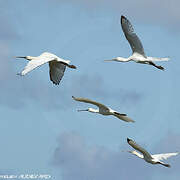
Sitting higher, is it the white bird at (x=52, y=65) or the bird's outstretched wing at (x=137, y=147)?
the white bird at (x=52, y=65)

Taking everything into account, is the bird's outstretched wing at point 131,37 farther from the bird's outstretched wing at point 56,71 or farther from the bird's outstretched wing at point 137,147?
the bird's outstretched wing at point 137,147

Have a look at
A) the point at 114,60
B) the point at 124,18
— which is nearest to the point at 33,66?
the point at 124,18

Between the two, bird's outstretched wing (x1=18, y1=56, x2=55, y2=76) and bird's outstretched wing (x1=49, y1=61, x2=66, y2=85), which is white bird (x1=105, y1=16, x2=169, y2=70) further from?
bird's outstretched wing (x1=18, y1=56, x2=55, y2=76)

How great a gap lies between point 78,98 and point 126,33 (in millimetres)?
3033

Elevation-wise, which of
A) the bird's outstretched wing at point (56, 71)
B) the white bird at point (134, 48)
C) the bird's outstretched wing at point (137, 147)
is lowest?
the bird's outstretched wing at point (137, 147)

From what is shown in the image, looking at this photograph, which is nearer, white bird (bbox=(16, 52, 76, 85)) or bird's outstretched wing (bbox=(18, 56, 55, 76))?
bird's outstretched wing (bbox=(18, 56, 55, 76))

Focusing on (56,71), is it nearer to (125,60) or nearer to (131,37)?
(125,60)

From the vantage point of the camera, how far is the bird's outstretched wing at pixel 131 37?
28172 millimetres

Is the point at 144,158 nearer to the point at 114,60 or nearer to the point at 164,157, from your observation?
the point at 164,157

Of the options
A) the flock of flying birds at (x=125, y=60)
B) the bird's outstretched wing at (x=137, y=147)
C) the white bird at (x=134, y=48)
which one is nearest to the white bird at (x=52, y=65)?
the flock of flying birds at (x=125, y=60)

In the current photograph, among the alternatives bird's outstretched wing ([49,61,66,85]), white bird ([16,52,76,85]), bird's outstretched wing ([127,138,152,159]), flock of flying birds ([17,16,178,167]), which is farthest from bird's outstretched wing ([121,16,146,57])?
bird's outstretched wing ([127,138,152,159])

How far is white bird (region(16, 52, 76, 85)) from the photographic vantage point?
25.8 metres

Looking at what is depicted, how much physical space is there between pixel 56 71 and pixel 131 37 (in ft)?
10.7

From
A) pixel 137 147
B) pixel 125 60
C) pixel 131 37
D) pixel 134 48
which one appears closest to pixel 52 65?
pixel 125 60
